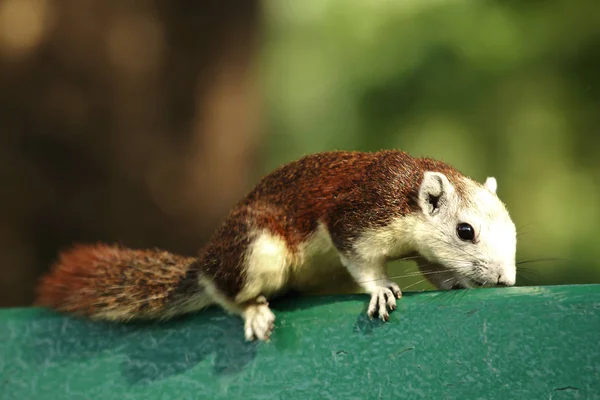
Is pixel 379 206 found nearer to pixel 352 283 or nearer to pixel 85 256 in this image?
pixel 352 283

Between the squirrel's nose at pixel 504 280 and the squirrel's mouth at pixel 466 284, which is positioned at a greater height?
the squirrel's nose at pixel 504 280

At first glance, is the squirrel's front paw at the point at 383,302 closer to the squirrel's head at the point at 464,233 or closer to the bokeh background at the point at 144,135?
the squirrel's head at the point at 464,233

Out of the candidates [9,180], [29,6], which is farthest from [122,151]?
[29,6]

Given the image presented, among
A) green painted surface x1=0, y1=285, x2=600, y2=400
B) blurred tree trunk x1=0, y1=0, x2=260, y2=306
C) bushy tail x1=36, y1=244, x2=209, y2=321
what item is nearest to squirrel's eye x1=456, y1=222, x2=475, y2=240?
green painted surface x1=0, y1=285, x2=600, y2=400

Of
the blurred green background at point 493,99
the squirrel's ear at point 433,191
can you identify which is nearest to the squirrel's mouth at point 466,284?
the squirrel's ear at point 433,191

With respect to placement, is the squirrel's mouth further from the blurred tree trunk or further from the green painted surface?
the blurred tree trunk

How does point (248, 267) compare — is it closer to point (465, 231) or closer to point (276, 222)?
point (276, 222)
